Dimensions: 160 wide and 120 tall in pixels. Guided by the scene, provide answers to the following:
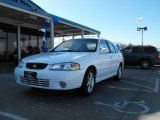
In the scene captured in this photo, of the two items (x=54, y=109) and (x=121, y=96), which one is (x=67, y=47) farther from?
(x=54, y=109)

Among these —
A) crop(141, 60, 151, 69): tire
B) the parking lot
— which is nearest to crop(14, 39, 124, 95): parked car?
the parking lot

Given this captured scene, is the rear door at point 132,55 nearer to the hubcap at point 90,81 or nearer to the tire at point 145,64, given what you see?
the tire at point 145,64

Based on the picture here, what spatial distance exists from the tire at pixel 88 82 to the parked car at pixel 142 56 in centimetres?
1013

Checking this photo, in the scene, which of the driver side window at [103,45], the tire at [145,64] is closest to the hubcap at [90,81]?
the driver side window at [103,45]

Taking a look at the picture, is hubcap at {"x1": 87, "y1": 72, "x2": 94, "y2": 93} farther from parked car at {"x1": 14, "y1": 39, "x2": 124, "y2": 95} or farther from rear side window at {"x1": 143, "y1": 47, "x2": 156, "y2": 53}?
rear side window at {"x1": 143, "y1": 47, "x2": 156, "y2": 53}

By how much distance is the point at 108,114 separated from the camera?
4840mm

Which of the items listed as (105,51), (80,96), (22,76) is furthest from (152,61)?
(22,76)

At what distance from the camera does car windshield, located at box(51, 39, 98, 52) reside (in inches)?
278

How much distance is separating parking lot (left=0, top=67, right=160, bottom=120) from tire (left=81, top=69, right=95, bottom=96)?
16 cm

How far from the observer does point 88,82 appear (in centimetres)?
625

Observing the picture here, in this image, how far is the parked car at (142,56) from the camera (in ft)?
51.9

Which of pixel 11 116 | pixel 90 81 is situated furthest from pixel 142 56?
pixel 11 116

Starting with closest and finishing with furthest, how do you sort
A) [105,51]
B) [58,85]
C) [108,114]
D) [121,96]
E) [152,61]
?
[108,114], [58,85], [121,96], [105,51], [152,61]

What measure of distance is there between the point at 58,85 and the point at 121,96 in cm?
195
